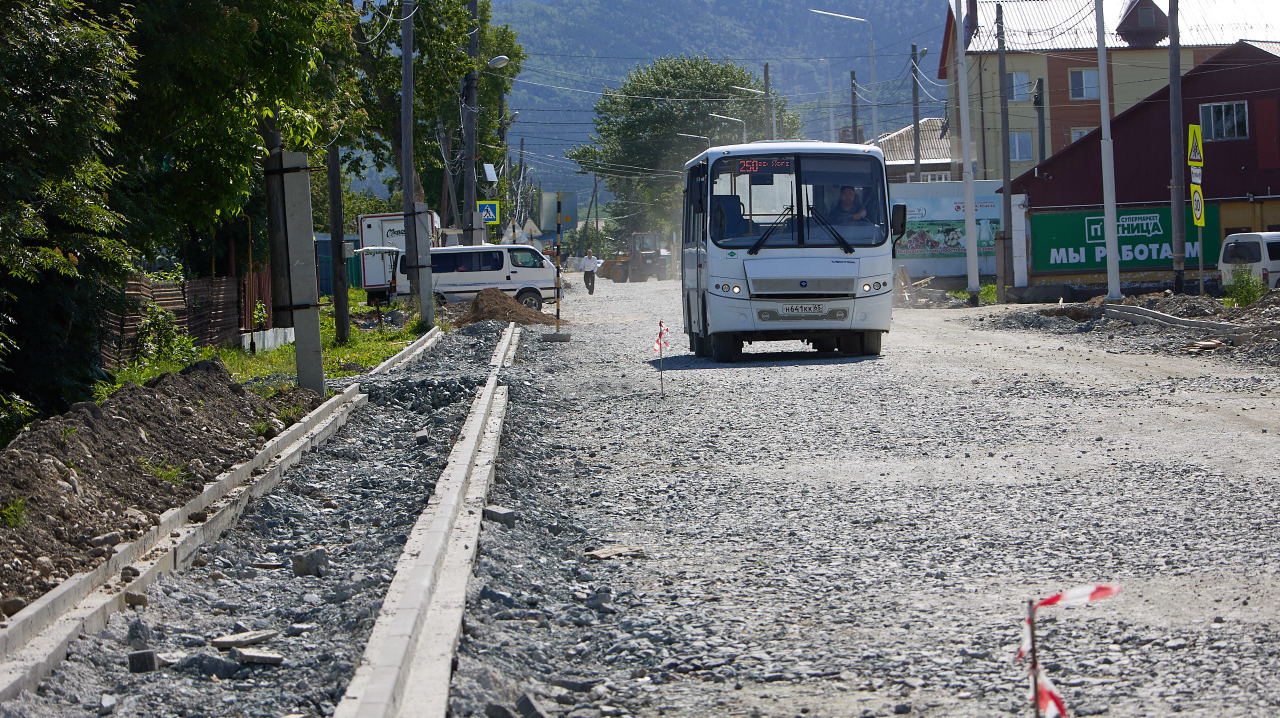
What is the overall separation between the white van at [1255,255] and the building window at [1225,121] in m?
17.6

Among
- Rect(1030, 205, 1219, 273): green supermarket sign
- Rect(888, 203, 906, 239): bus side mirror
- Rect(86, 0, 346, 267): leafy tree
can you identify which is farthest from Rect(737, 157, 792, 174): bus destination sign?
Rect(1030, 205, 1219, 273): green supermarket sign

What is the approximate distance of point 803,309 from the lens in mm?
16578

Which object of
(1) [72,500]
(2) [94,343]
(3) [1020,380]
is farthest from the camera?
(3) [1020,380]

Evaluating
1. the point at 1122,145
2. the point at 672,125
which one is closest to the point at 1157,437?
the point at 1122,145

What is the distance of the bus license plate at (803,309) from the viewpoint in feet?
54.3

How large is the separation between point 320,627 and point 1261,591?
379 centimetres

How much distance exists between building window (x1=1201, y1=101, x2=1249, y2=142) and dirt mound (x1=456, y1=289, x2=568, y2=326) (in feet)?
95.3

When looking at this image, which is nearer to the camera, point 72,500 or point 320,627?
point 320,627

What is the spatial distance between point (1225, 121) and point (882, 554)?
151 feet

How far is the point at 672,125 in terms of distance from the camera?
88.0 meters

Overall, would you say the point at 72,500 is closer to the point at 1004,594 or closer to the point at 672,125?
the point at 1004,594

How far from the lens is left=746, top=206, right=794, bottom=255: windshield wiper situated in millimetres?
16625

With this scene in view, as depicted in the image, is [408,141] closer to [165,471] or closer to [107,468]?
[165,471]

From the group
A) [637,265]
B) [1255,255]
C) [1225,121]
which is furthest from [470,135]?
[637,265]
